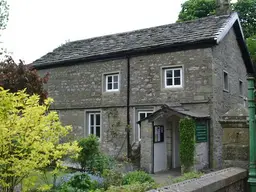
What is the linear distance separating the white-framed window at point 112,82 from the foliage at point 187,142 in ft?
17.7

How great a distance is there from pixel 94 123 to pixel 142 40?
17.7 ft

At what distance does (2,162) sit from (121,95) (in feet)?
38.4

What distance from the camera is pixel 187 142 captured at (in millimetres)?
12258

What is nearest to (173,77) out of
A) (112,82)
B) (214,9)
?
(112,82)

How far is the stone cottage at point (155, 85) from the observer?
13664mm

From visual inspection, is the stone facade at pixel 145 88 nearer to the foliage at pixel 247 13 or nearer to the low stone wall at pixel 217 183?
the low stone wall at pixel 217 183

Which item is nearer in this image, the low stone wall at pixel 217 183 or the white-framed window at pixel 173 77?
the low stone wall at pixel 217 183

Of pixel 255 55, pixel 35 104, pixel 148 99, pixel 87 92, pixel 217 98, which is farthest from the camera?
pixel 255 55

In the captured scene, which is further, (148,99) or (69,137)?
(69,137)

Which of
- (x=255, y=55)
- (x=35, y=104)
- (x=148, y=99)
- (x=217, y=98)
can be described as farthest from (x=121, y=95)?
(x=255, y=55)

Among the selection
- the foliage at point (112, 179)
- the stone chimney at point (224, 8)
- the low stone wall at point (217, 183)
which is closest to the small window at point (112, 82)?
the stone chimney at point (224, 8)

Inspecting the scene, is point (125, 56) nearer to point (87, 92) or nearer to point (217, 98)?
point (87, 92)

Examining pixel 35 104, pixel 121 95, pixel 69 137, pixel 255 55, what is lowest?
pixel 69 137

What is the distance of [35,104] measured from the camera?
17.8 ft
